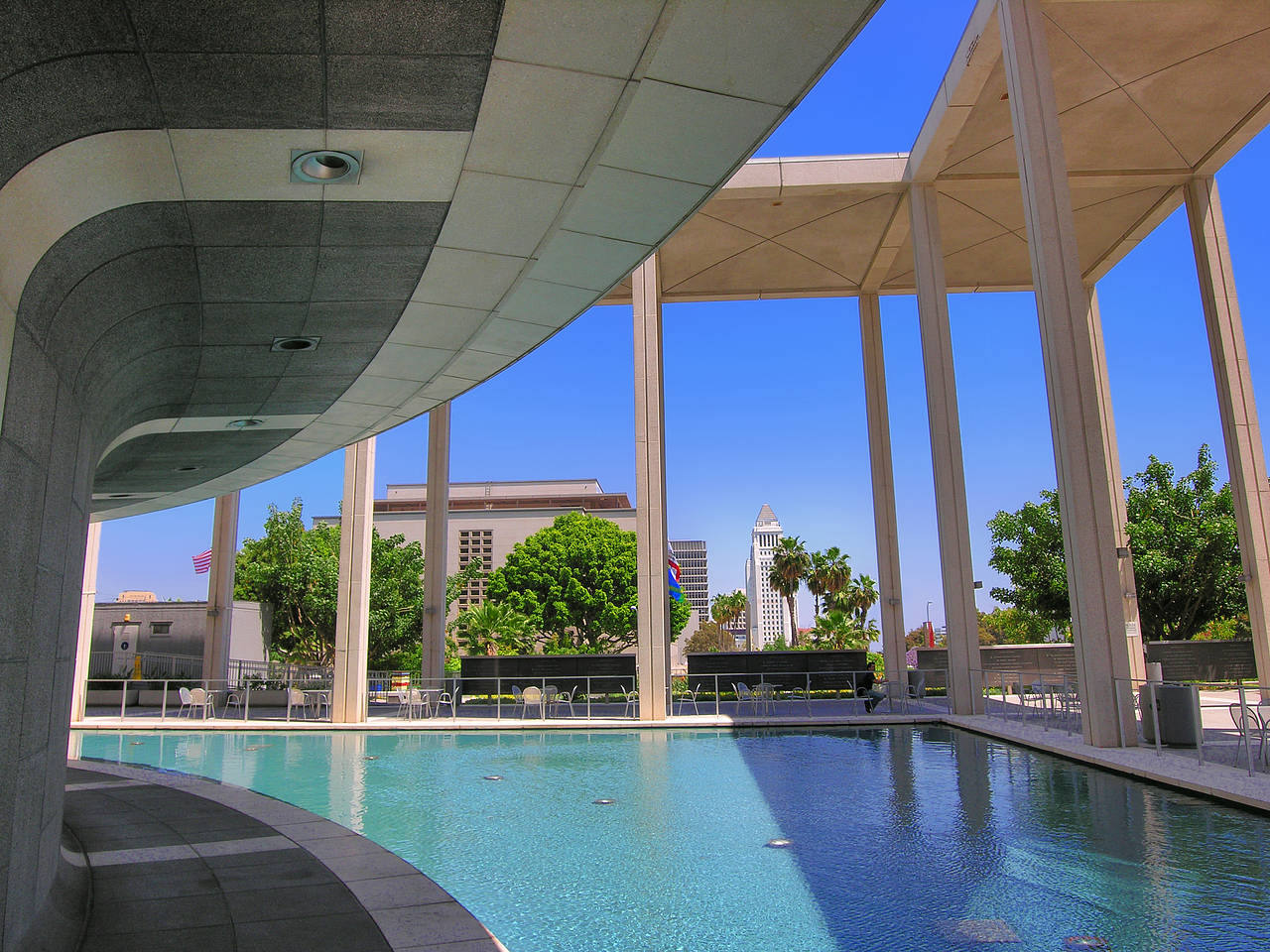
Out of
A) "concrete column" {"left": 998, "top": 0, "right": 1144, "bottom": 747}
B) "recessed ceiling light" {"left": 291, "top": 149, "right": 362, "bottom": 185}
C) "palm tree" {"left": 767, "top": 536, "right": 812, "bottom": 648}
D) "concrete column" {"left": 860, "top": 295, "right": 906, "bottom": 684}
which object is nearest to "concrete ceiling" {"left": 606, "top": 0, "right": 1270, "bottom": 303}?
"concrete column" {"left": 998, "top": 0, "right": 1144, "bottom": 747}

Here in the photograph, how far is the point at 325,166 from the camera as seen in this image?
402 cm

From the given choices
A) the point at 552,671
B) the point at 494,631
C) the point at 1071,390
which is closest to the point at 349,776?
the point at 1071,390

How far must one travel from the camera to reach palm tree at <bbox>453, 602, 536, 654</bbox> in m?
45.8

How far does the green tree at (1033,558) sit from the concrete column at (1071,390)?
18.4 meters

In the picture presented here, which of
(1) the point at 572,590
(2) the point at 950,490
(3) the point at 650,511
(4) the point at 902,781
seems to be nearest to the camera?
(4) the point at 902,781

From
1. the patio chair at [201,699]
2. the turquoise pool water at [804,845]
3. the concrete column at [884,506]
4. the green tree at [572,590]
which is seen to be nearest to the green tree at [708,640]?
the green tree at [572,590]

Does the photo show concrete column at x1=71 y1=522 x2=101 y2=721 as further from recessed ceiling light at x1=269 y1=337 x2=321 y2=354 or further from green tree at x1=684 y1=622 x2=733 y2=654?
green tree at x1=684 y1=622 x2=733 y2=654

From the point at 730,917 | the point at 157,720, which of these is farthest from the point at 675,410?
the point at 730,917

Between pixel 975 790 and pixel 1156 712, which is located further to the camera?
pixel 1156 712

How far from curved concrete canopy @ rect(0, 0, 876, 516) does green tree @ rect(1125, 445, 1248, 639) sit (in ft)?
92.5

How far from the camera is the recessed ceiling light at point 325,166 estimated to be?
3920 mm

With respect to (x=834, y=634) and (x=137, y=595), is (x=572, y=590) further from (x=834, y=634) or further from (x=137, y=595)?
(x=137, y=595)

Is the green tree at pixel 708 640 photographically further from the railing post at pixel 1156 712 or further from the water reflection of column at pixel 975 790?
the railing post at pixel 1156 712

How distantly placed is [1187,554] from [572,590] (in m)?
34.1
